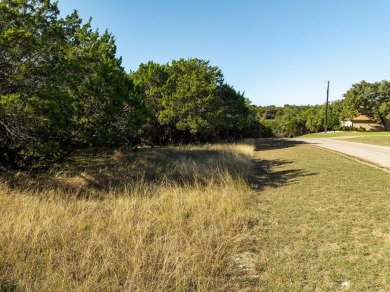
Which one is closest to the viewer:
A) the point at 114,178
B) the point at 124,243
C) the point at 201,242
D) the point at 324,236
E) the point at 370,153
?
the point at 124,243

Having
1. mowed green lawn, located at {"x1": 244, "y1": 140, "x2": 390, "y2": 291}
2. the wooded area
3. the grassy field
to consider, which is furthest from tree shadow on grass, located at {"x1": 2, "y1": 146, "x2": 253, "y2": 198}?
mowed green lawn, located at {"x1": 244, "y1": 140, "x2": 390, "y2": 291}

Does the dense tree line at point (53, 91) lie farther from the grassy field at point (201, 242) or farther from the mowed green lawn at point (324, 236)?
the mowed green lawn at point (324, 236)

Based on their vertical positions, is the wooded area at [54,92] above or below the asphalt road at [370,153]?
above

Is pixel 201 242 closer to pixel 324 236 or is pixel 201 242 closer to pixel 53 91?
pixel 324 236

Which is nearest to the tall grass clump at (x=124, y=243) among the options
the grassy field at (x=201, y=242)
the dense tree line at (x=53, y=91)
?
the grassy field at (x=201, y=242)

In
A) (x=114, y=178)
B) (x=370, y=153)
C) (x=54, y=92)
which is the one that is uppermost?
(x=54, y=92)

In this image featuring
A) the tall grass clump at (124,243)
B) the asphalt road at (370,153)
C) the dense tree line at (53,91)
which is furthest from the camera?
the asphalt road at (370,153)

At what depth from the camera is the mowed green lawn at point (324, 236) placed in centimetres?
354

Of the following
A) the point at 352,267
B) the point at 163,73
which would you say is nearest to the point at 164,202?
the point at 352,267

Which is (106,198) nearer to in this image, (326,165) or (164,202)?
(164,202)

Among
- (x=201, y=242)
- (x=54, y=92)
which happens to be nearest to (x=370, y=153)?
(x=201, y=242)

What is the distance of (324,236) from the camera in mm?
4848

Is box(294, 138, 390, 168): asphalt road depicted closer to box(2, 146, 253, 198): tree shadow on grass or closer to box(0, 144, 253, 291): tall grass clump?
box(2, 146, 253, 198): tree shadow on grass

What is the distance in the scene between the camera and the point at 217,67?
1134 inches
